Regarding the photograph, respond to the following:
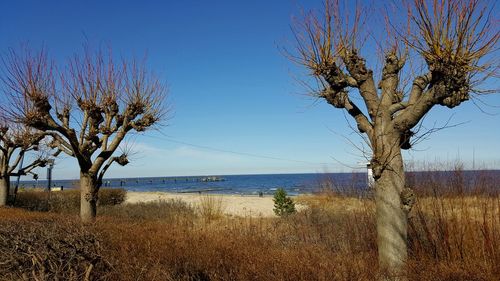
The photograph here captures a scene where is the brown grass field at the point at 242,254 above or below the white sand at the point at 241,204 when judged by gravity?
above

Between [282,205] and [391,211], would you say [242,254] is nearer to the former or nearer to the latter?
[391,211]

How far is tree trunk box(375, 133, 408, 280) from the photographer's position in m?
5.44

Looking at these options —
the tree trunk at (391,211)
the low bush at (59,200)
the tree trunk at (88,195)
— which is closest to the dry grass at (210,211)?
the tree trunk at (88,195)

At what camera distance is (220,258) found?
5.91m

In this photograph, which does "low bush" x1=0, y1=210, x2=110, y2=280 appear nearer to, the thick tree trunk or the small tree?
the small tree

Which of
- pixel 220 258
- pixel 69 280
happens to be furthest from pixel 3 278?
pixel 220 258

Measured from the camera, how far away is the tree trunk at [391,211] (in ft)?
17.9

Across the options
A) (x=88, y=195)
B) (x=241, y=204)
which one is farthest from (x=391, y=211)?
(x=241, y=204)

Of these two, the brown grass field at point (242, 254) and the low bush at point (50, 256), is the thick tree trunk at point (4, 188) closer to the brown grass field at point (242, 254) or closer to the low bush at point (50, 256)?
the brown grass field at point (242, 254)

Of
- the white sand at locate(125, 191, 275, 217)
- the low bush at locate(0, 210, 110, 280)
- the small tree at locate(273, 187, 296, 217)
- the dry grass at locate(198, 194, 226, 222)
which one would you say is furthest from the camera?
the white sand at locate(125, 191, 275, 217)

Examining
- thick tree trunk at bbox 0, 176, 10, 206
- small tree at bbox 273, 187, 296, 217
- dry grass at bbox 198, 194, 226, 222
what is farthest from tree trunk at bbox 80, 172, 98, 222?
thick tree trunk at bbox 0, 176, 10, 206

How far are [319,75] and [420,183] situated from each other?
2627 millimetres

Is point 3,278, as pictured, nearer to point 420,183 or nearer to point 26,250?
point 26,250

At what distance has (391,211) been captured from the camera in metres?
5.49
